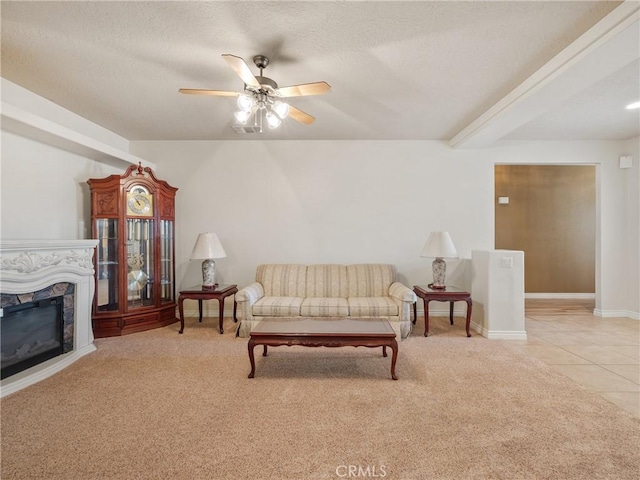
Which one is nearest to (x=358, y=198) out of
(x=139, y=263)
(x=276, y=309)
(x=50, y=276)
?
(x=276, y=309)

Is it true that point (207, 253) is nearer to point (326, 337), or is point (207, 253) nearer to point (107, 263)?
point (107, 263)

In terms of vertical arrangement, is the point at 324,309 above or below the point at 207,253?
below

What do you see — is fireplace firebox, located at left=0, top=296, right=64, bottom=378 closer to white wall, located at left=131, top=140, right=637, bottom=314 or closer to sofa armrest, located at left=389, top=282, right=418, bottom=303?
white wall, located at left=131, top=140, right=637, bottom=314

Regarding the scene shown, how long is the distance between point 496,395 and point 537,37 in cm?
268

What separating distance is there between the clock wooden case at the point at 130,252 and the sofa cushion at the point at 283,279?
54.7 inches

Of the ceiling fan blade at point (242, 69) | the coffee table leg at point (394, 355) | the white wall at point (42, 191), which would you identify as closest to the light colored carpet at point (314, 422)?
the coffee table leg at point (394, 355)

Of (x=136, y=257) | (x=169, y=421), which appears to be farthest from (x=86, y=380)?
(x=136, y=257)

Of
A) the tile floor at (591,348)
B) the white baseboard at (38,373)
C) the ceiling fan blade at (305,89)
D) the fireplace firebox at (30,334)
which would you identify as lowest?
the tile floor at (591,348)

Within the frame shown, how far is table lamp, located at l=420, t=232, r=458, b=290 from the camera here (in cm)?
368

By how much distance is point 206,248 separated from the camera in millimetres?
3797

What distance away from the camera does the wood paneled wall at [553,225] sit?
5.66m

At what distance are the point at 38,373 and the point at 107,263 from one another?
1479 mm

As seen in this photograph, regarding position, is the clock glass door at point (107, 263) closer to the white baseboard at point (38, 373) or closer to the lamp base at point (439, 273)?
the white baseboard at point (38, 373)

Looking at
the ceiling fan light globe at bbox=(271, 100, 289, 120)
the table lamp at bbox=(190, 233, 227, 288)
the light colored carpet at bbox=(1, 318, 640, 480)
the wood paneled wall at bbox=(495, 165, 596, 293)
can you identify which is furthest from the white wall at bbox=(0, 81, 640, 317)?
the ceiling fan light globe at bbox=(271, 100, 289, 120)
